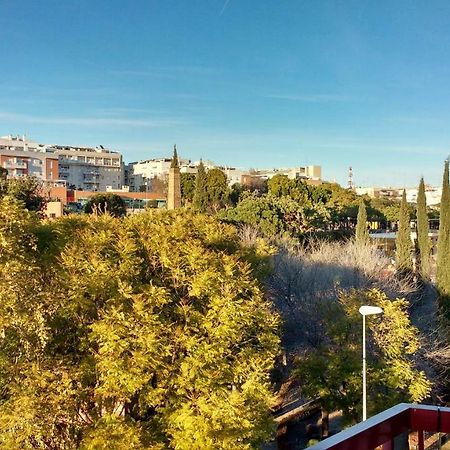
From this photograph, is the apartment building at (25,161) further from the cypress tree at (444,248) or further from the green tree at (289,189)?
the cypress tree at (444,248)

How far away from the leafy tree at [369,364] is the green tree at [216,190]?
29.4 metres

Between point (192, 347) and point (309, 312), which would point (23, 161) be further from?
point (192, 347)

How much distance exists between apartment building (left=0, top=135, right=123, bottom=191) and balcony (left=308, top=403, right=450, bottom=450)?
65959 mm

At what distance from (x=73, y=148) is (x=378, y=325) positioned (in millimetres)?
84420

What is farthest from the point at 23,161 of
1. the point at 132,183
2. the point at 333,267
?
the point at 333,267

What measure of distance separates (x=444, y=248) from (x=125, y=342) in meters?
17.2

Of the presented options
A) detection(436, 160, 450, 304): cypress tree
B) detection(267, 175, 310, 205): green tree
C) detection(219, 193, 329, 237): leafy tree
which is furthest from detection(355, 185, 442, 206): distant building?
detection(436, 160, 450, 304): cypress tree

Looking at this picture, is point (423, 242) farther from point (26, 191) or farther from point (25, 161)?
point (25, 161)

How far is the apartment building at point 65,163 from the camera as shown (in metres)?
65.8

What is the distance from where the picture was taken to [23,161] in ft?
216

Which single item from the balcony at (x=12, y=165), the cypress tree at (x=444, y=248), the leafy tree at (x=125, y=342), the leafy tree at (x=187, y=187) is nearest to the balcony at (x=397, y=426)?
the leafy tree at (x=125, y=342)

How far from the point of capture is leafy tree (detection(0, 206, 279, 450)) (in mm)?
7738

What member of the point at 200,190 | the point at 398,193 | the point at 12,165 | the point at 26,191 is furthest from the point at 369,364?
the point at 398,193

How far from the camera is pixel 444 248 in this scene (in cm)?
2142
